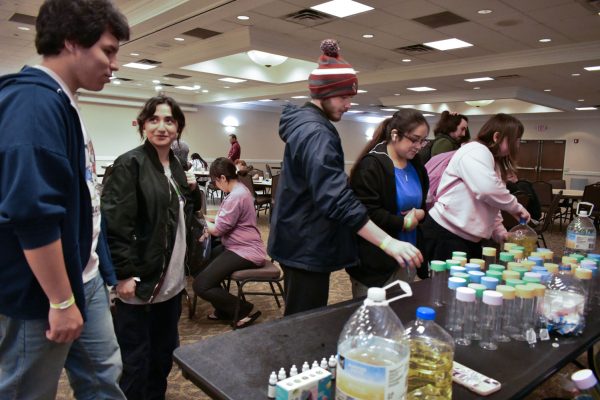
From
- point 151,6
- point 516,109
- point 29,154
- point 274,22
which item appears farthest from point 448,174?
point 516,109

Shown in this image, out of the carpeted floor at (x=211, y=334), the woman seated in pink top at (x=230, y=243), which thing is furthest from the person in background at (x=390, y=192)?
the woman seated in pink top at (x=230, y=243)

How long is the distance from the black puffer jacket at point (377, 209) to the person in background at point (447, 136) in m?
2.00

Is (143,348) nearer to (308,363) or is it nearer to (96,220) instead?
(96,220)

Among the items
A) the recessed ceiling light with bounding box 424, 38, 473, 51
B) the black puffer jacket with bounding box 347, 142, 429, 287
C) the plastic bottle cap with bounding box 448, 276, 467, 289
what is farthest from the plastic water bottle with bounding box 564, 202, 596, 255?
the recessed ceiling light with bounding box 424, 38, 473, 51

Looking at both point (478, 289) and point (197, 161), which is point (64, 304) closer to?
point (478, 289)

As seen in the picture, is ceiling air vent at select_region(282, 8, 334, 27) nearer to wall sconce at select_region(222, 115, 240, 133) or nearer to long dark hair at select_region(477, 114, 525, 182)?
long dark hair at select_region(477, 114, 525, 182)

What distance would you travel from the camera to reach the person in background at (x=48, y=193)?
3.25ft

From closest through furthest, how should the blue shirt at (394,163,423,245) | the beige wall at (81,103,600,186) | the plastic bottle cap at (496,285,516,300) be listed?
1. the plastic bottle cap at (496,285,516,300)
2. the blue shirt at (394,163,423,245)
3. the beige wall at (81,103,600,186)

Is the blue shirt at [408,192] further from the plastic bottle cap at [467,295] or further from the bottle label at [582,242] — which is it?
the plastic bottle cap at [467,295]

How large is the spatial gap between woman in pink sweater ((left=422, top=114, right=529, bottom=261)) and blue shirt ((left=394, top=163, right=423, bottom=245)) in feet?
1.01

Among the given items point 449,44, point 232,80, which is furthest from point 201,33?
point 232,80

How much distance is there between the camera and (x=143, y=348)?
1864 millimetres

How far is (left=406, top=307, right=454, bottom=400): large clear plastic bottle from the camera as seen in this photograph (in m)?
0.95

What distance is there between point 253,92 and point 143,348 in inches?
441
